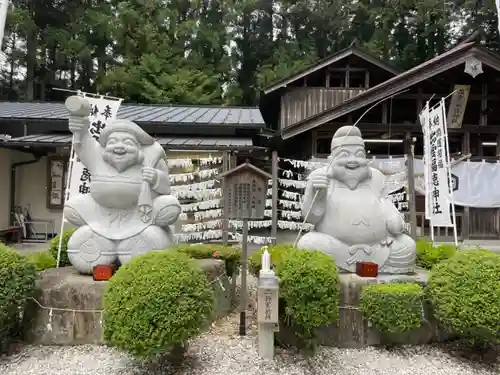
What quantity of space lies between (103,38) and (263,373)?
71.3 feet

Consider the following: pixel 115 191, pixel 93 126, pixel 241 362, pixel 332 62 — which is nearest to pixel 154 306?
pixel 241 362

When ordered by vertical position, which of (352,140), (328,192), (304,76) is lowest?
(328,192)

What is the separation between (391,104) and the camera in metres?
12.5

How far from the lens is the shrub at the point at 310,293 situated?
13.2ft

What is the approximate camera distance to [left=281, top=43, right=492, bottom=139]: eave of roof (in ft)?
36.7

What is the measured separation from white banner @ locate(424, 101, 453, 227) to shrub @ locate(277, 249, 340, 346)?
4.45 metres

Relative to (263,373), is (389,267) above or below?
above

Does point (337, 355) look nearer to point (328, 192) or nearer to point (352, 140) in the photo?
point (328, 192)

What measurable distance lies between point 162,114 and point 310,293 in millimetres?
10022

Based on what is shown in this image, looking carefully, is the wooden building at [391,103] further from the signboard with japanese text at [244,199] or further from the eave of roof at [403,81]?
the signboard with japanese text at [244,199]

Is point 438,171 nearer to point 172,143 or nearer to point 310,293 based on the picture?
point 310,293

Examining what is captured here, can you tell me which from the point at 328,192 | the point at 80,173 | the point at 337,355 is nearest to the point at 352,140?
the point at 328,192

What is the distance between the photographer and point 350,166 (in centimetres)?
515

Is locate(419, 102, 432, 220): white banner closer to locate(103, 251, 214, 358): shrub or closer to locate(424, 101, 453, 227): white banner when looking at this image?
locate(424, 101, 453, 227): white banner
